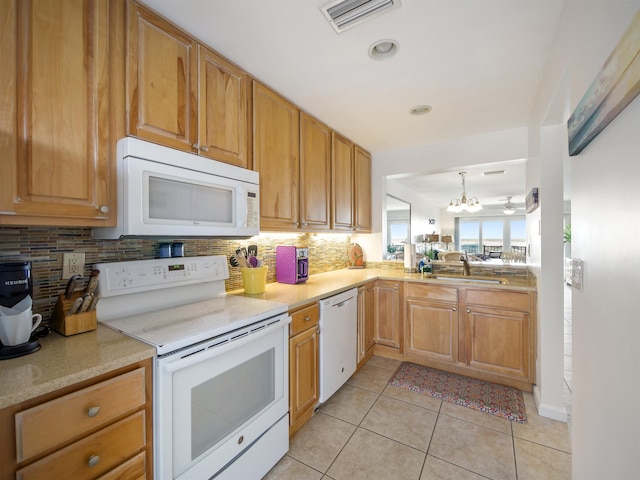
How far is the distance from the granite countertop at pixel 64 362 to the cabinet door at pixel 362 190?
2.54 meters

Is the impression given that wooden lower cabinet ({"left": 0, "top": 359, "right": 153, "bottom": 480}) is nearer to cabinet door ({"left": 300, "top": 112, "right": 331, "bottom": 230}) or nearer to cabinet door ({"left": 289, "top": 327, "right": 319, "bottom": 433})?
cabinet door ({"left": 289, "top": 327, "right": 319, "bottom": 433})

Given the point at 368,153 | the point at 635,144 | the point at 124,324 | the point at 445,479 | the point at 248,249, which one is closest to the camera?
the point at 635,144

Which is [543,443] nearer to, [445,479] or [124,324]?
[445,479]

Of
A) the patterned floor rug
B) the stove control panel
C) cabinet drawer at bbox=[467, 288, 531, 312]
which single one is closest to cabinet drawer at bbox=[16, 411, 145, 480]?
→ the stove control panel

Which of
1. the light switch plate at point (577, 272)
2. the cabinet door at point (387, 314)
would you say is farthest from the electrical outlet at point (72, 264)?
the cabinet door at point (387, 314)

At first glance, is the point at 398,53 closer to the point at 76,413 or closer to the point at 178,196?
the point at 178,196

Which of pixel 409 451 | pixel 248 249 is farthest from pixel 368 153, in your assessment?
pixel 409 451

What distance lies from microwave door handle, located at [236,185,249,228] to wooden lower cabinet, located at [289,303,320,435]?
646mm

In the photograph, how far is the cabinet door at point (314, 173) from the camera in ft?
7.95

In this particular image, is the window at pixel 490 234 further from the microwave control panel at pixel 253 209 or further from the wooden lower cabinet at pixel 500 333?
the microwave control panel at pixel 253 209

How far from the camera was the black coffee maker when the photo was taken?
3.09ft

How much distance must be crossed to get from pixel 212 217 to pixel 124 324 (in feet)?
2.17

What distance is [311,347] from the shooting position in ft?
6.22

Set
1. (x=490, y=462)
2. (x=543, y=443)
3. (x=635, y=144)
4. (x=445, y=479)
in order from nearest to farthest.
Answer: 1. (x=635, y=144)
2. (x=445, y=479)
3. (x=490, y=462)
4. (x=543, y=443)
